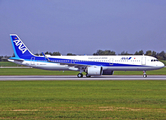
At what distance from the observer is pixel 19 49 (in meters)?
51.7

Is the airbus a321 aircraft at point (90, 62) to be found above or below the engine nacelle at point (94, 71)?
above

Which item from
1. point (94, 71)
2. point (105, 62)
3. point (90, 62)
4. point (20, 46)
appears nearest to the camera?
point (94, 71)

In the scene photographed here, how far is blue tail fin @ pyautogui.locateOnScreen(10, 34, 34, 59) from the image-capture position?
51188 millimetres

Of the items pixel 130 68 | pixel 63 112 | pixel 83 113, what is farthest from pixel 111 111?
pixel 130 68

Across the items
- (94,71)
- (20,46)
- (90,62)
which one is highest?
(20,46)

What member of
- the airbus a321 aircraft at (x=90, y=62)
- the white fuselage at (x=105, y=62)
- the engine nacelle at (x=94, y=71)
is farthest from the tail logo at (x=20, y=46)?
the engine nacelle at (x=94, y=71)

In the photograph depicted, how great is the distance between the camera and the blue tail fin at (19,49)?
51.2 metres

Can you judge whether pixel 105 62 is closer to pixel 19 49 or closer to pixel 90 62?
pixel 90 62

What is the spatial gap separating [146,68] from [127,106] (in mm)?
32537

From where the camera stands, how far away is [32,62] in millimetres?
50312

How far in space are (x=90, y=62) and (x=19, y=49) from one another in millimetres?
15224

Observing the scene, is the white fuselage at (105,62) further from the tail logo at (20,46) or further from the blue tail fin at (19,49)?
the tail logo at (20,46)

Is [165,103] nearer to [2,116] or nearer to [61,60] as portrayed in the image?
[2,116]

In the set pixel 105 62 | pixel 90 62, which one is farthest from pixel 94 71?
pixel 105 62
